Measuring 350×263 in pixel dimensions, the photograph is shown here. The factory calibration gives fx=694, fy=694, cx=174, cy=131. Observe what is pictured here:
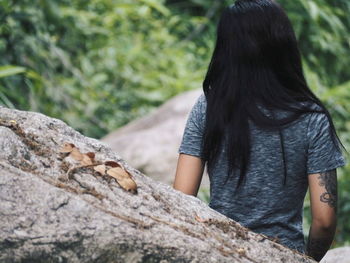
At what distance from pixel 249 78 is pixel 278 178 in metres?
0.37

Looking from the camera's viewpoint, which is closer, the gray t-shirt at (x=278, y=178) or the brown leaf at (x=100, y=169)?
the brown leaf at (x=100, y=169)

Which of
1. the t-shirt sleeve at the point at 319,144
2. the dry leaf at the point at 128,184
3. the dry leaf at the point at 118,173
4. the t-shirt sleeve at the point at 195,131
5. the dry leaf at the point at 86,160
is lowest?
the dry leaf at the point at 128,184

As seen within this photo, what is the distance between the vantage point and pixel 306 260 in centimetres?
214

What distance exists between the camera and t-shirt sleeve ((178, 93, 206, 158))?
2.57 meters

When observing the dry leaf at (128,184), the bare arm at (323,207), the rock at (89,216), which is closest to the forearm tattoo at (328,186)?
the bare arm at (323,207)

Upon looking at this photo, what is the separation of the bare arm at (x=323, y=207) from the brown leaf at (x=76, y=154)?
85cm

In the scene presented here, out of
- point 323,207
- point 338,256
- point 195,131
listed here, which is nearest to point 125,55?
point 338,256

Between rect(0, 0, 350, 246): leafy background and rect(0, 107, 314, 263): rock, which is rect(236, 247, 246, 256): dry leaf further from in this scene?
rect(0, 0, 350, 246): leafy background

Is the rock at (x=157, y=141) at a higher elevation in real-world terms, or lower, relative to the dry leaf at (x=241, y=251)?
higher

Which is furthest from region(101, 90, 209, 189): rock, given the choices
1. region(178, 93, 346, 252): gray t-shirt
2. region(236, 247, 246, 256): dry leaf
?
region(236, 247, 246, 256): dry leaf

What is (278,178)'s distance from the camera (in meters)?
2.45

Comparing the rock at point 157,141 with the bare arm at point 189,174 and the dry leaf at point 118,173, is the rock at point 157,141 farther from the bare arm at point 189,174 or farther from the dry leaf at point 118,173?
the dry leaf at point 118,173

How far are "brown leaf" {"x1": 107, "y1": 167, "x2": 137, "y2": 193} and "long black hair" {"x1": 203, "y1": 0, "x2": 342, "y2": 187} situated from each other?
53 cm

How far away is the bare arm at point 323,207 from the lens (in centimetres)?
243
